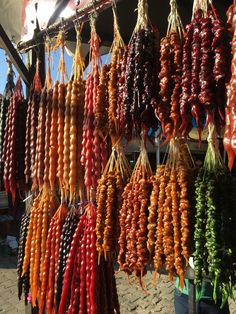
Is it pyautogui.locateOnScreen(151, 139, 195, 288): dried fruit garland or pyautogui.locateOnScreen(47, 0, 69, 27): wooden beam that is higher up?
pyautogui.locateOnScreen(47, 0, 69, 27): wooden beam

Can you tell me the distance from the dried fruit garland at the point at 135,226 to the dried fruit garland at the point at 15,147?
98 cm

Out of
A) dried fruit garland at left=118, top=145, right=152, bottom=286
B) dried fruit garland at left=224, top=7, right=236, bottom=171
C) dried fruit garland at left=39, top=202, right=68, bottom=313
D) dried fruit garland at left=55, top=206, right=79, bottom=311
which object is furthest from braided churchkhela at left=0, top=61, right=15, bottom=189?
dried fruit garland at left=224, top=7, right=236, bottom=171

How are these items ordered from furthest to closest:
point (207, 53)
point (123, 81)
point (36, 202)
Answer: point (36, 202) → point (123, 81) → point (207, 53)

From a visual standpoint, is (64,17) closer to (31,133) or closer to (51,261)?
(31,133)

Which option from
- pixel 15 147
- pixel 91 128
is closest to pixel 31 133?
pixel 15 147

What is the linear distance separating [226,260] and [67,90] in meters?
1.32

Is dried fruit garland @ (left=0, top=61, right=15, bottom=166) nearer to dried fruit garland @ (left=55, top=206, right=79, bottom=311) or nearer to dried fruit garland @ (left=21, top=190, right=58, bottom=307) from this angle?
dried fruit garland @ (left=21, top=190, right=58, bottom=307)

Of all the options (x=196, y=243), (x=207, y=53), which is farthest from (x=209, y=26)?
(x=196, y=243)

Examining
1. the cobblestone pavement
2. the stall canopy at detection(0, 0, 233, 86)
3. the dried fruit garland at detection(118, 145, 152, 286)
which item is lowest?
the cobblestone pavement

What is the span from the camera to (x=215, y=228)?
4.22ft

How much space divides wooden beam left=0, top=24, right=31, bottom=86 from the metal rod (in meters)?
0.13

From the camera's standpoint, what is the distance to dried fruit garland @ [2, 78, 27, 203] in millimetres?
2307

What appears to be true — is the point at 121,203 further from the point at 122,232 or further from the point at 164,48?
the point at 164,48

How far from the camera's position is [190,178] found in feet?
4.86
